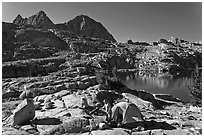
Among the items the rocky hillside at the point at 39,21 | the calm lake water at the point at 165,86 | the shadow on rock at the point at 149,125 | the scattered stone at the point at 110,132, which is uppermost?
the rocky hillside at the point at 39,21

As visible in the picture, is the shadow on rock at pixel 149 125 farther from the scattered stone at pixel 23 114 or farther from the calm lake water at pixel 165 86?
the calm lake water at pixel 165 86

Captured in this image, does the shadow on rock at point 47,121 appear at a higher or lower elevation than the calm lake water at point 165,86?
higher

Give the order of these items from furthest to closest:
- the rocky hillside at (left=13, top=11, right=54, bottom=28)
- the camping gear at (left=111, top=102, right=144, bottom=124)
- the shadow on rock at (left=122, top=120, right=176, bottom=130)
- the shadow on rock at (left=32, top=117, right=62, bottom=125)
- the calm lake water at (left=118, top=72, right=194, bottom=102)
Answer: the rocky hillside at (left=13, top=11, right=54, bottom=28), the calm lake water at (left=118, top=72, right=194, bottom=102), the shadow on rock at (left=32, top=117, right=62, bottom=125), the camping gear at (left=111, top=102, right=144, bottom=124), the shadow on rock at (left=122, top=120, right=176, bottom=130)

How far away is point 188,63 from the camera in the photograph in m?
113

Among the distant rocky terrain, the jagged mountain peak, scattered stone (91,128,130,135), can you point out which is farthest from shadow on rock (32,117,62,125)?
the jagged mountain peak

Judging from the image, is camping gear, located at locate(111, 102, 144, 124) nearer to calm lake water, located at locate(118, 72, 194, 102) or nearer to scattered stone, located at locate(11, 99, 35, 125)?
scattered stone, located at locate(11, 99, 35, 125)

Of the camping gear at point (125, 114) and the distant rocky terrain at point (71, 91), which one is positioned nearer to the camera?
the distant rocky terrain at point (71, 91)

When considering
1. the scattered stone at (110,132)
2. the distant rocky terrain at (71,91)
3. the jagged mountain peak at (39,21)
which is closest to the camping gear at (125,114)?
the distant rocky terrain at (71,91)

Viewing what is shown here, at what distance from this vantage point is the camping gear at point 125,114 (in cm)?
1048

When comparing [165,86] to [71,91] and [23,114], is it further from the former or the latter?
[23,114]

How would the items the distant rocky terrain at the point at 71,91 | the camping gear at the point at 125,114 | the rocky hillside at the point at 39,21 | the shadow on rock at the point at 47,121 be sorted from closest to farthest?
the distant rocky terrain at the point at 71,91
the camping gear at the point at 125,114
the shadow on rock at the point at 47,121
the rocky hillside at the point at 39,21

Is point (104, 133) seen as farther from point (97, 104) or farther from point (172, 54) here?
point (172, 54)

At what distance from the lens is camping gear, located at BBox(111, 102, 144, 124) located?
1048cm

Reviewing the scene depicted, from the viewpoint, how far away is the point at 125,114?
1065 cm
